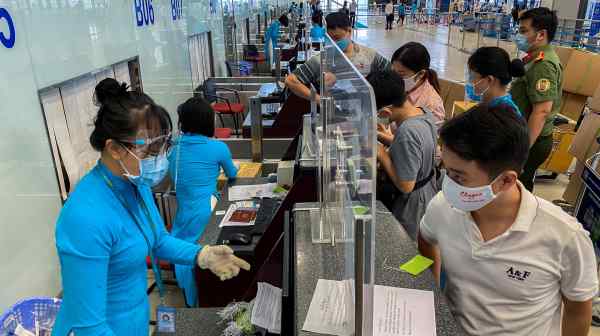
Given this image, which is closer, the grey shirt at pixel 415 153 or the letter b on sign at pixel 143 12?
the grey shirt at pixel 415 153

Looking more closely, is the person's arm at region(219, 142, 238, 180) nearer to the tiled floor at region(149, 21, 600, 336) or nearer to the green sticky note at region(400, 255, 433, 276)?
the tiled floor at region(149, 21, 600, 336)

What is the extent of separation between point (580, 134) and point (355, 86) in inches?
109

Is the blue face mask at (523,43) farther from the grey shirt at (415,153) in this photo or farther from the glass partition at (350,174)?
the glass partition at (350,174)

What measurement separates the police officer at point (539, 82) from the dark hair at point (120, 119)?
96.6 inches

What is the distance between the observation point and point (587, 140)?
288 centimetres

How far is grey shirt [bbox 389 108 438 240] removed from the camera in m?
1.87

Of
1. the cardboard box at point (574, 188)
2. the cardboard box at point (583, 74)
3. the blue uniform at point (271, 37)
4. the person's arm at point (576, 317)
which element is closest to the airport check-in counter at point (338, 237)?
the person's arm at point (576, 317)

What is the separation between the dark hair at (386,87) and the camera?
1.80 meters

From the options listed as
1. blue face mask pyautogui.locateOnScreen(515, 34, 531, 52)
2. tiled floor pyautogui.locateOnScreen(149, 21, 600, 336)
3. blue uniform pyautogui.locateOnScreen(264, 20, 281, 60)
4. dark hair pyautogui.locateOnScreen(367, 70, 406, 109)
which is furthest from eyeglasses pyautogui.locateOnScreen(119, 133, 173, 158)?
blue uniform pyautogui.locateOnScreen(264, 20, 281, 60)

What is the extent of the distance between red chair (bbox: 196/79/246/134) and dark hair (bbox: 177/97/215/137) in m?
2.88

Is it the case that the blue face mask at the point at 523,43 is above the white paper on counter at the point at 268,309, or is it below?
above

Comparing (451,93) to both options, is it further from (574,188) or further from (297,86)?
(297,86)

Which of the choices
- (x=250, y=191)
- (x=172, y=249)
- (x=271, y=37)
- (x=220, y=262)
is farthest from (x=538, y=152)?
(x=271, y=37)

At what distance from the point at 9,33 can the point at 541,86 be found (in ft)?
9.92
